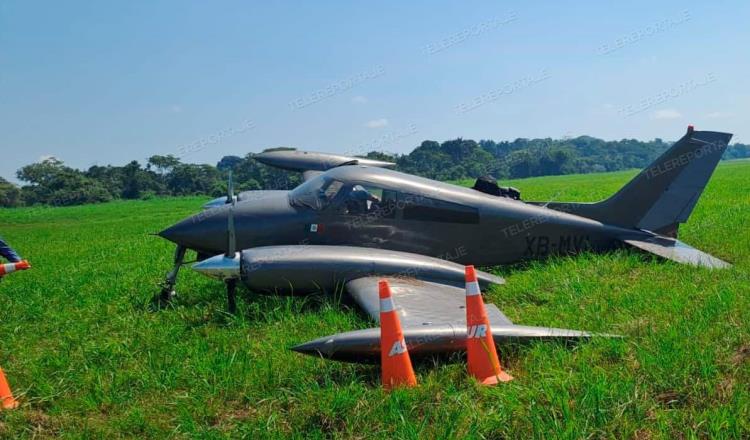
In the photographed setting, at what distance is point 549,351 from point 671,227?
562 cm

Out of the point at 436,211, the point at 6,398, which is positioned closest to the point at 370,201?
the point at 436,211

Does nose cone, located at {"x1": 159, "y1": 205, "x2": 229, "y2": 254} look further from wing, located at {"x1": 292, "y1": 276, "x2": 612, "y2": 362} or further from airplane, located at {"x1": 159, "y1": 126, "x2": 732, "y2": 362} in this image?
wing, located at {"x1": 292, "y1": 276, "x2": 612, "y2": 362}

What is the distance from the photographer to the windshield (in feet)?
23.7

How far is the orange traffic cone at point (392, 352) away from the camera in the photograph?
3766 mm

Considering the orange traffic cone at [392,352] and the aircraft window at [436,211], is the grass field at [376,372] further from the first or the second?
the aircraft window at [436,211]

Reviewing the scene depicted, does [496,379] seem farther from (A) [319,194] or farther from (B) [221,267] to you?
(A) [319,194]

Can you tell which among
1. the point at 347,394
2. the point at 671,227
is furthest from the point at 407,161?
the point at 347,394

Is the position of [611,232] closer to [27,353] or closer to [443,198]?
[443,198]

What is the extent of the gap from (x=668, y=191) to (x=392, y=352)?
6869 millimetres

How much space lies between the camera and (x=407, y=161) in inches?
3413

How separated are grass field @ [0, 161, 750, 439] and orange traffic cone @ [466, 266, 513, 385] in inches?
4.7

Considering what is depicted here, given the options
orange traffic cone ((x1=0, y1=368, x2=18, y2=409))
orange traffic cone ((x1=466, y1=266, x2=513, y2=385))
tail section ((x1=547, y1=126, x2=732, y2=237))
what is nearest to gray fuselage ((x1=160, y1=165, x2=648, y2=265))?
tail section ((x1=547, y1=126, x2=732, y2=237))

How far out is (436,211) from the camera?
24.7ft

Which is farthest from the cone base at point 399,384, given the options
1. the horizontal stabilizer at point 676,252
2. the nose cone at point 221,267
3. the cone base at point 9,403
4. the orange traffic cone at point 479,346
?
the horizontal stabilizer at point 676,252
